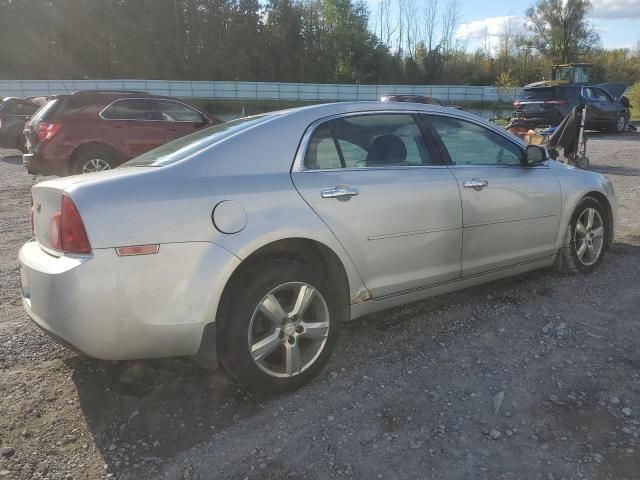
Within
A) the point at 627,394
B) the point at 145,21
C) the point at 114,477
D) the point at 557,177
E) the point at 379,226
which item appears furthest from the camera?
the point at 145,21

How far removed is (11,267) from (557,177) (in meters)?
5.03

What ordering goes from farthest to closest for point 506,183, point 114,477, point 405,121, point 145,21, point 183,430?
point 145,21
point 506,183
point 405,121
point 183,430
point 114,477

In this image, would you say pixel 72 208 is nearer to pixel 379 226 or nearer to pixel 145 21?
pixel 379 226

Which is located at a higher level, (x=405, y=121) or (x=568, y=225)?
(x=405, y=121)

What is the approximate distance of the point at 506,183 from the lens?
397cm

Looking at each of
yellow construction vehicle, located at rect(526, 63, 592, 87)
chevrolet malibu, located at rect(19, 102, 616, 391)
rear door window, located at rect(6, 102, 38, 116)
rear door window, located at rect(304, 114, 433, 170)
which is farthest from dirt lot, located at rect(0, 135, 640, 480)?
yellow construction vehicle, located at rect(526, 63, 592, 87)

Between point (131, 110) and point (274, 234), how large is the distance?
313 inches

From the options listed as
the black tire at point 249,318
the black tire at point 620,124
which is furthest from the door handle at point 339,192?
the black tire at point 620,124

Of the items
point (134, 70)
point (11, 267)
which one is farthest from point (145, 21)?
point (11, 267)

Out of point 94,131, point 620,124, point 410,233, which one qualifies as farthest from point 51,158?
point 620,124

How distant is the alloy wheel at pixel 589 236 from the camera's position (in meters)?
4.69

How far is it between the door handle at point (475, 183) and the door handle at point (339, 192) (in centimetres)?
96

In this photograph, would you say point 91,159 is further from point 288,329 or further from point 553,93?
point 553,93

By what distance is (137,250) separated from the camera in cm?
252
